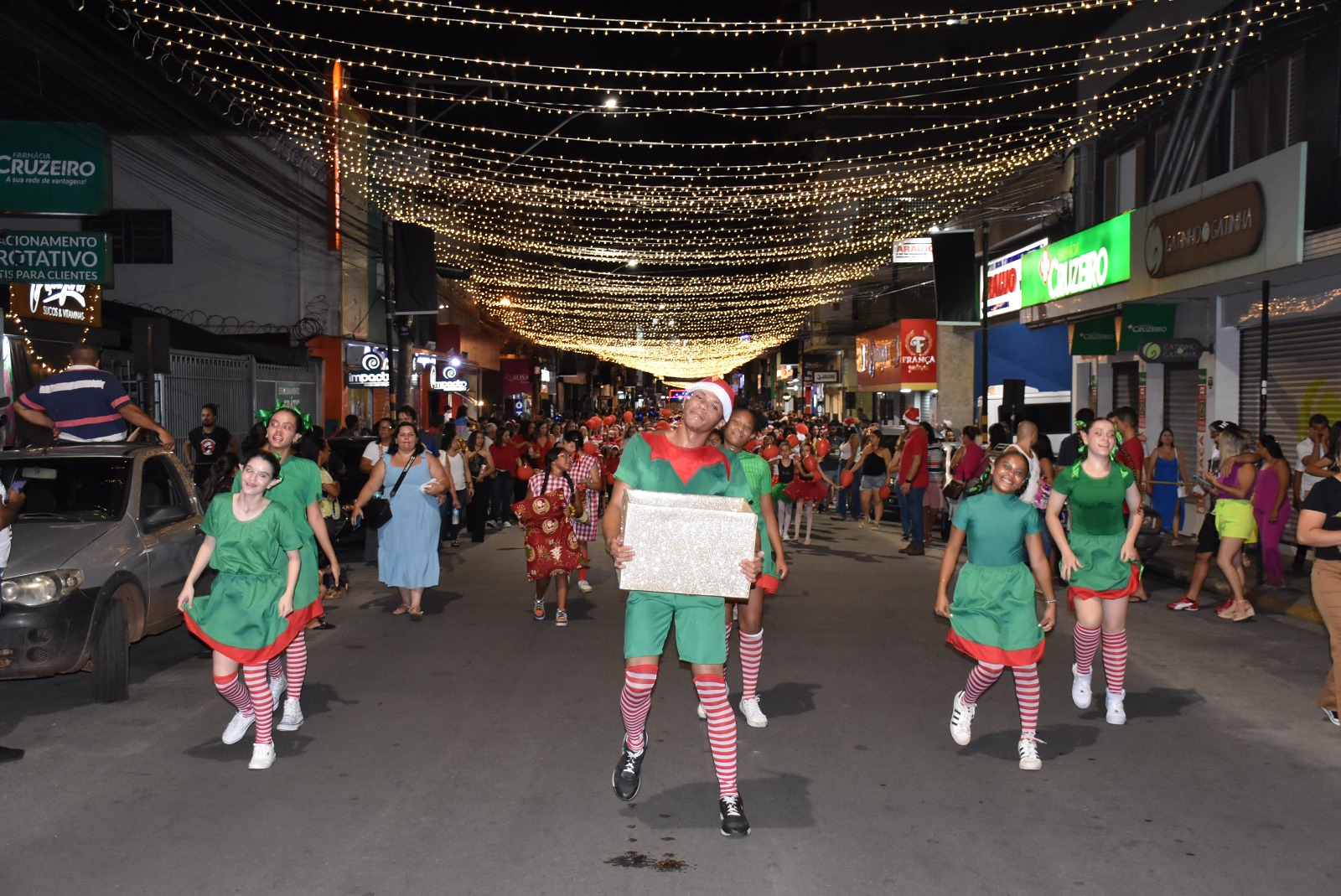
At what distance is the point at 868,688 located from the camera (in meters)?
8.08

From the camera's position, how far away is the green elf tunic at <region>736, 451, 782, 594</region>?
743cm

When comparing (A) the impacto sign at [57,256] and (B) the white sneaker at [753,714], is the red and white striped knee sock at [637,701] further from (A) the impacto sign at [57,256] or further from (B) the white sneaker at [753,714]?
(A) the impacto sign at [57,256]

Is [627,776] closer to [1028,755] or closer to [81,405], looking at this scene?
[1028,755]

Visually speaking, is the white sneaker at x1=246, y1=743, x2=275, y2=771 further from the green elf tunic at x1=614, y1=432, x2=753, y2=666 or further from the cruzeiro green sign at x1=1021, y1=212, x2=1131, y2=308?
the cruzeiro green sign at x1=1021, y1=212, x2=1131, y2=308

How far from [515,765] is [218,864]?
1.74 m

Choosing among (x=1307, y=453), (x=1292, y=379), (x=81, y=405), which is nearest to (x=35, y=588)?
(x=81, y=405)

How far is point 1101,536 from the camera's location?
7367 millimetres

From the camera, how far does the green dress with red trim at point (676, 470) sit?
548 centimetres

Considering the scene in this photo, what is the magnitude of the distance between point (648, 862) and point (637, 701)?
33.5 inches

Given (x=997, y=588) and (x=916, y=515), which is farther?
(x=916, y=515)

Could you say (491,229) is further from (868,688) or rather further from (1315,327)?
(868,688)

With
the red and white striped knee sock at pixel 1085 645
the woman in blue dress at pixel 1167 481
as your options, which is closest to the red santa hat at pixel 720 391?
the red and white striped knee sock at pixel 1085 645

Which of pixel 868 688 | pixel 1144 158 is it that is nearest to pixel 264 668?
pixel 868 688

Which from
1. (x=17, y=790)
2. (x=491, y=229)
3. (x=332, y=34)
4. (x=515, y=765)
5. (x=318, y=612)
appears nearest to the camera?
(x=17, y=790)
